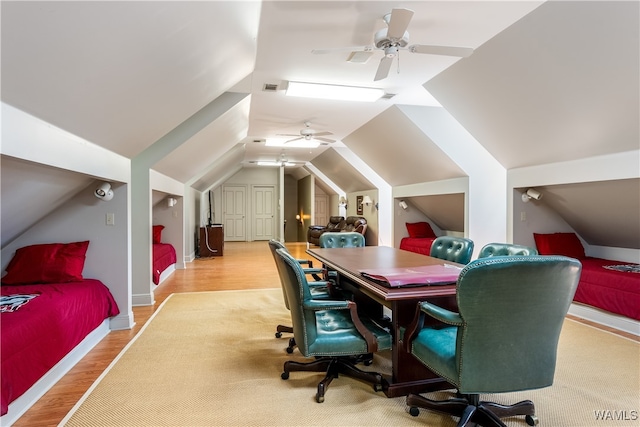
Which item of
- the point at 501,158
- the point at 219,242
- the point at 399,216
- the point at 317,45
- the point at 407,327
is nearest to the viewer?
the point at 407,327

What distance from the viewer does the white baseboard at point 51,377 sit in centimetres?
196

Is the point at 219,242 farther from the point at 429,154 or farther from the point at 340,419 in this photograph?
the point at 340,419

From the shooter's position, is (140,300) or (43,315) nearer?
(43,315)

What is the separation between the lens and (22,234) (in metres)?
3.23

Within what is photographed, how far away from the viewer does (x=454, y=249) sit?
329 centimetres

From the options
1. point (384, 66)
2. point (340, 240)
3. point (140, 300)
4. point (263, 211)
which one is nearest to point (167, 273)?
point (140, 300)

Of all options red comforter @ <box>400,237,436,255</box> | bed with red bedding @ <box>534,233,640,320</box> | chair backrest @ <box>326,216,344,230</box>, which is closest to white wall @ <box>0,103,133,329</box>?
red comforter @ <box>400,237,436,255</box>

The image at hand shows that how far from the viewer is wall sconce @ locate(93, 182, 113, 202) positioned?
127 inches

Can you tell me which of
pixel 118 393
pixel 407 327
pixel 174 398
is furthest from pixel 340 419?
pixel 118 393

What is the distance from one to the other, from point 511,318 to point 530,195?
3536 millimetres

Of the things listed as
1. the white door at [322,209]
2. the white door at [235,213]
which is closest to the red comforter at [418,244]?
the white door at [322,209]

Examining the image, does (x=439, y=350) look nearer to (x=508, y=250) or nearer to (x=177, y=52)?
(x=508, y=250)

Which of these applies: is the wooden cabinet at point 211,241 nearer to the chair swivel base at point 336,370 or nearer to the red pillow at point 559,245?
the chair swivel base at point 336,370

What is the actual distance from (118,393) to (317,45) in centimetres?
288
